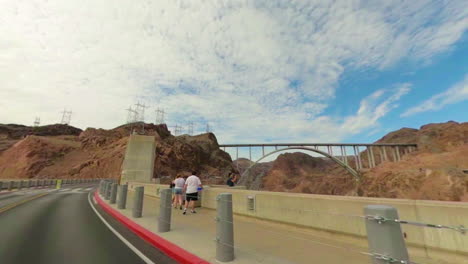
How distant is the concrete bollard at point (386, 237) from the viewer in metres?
2.04

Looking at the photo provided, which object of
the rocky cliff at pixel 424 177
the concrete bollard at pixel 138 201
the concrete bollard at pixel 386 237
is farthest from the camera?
the rocky cliff at pixel 424 177

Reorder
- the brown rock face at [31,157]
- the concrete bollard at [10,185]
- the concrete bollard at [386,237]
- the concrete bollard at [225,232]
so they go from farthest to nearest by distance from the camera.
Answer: the brown rock face at [31,157] < the concrete bollard at [10,185] < the concrete bollard at [225,232] < the concrete bollard at [386,237]

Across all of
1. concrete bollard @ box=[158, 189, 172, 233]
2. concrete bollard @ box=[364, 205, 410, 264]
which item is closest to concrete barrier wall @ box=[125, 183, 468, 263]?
concrete bollard @ box=[364, 205, 410, 264]

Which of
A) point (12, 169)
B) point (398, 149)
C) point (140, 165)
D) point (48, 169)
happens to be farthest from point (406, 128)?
point (12, 169)

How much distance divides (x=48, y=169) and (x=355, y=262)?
3392 inches

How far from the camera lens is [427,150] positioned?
6294 centimetres

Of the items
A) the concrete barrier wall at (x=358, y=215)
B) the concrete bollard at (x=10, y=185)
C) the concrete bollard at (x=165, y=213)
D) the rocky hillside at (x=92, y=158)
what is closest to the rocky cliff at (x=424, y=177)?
the concrete barrier wall at (x=358, y=215)

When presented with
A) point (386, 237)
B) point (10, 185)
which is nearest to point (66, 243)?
point (386, 237)

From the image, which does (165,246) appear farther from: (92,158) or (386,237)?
(92,158)

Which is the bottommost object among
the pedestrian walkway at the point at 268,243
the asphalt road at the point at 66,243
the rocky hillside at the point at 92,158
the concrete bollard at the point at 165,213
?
the asphalt road at the point at 66,243

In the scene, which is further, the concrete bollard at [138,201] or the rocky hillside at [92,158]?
the rocky hillside at [92,158]

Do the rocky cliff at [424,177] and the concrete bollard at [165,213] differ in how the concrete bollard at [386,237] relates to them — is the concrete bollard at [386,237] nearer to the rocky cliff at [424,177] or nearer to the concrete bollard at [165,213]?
the concrete bollard at [165,213]

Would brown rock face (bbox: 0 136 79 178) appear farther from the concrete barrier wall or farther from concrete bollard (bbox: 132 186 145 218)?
the concrete barrier wall

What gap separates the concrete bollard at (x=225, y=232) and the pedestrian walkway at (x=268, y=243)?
154 millimetres
